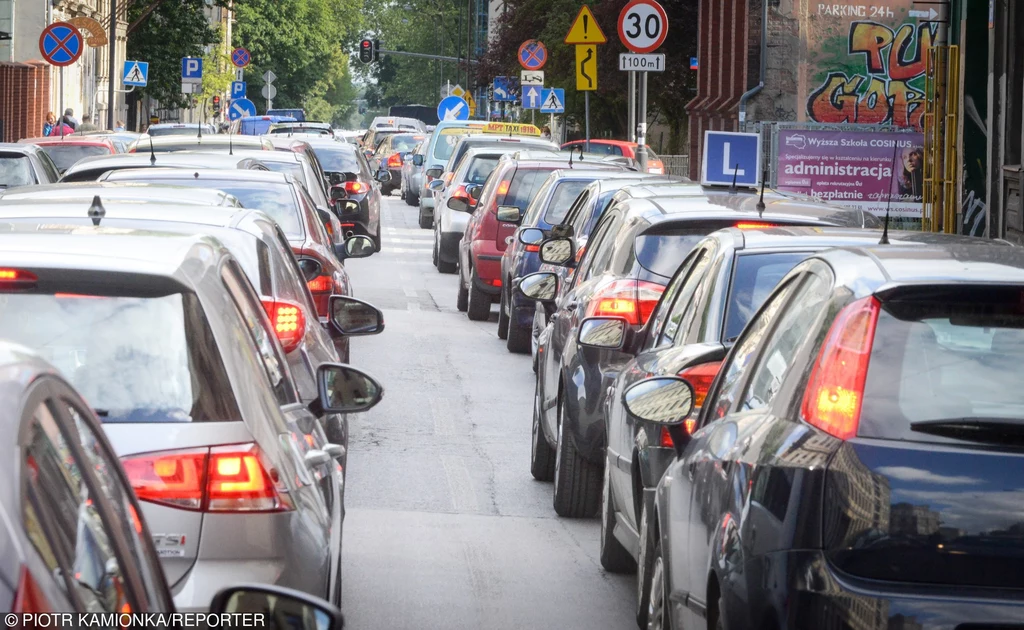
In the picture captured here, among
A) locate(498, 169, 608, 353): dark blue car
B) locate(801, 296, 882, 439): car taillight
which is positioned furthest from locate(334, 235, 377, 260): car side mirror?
locate(801, 296, 882, 439): car taillight

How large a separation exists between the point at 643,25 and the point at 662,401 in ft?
63.3

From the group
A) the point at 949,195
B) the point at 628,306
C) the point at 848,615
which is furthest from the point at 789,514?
the point at 949,195

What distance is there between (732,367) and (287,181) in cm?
655

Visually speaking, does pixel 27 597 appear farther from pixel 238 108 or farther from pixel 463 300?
pixel 238 108

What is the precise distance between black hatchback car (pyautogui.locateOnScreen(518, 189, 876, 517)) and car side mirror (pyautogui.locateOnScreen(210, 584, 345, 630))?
17.8 ft

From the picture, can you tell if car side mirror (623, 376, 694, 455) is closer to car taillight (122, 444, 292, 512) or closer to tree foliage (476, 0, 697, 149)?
car taillight (122, 444, 292, 512)

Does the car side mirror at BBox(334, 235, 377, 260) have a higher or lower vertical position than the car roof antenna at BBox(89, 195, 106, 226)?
lower

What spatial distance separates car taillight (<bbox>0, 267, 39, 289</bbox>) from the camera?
429 cm

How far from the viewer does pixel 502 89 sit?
50875mm

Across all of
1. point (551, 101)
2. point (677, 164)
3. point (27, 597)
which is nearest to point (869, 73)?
point (551, 101)

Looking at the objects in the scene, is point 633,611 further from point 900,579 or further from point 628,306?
point 900,579

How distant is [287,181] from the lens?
1191cm

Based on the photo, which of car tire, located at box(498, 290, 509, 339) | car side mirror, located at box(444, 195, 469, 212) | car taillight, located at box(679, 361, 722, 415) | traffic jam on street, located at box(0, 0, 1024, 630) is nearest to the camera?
traffic jam on street, located at box(0, 0, 1024, 630)

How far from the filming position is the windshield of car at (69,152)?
2611 cm
